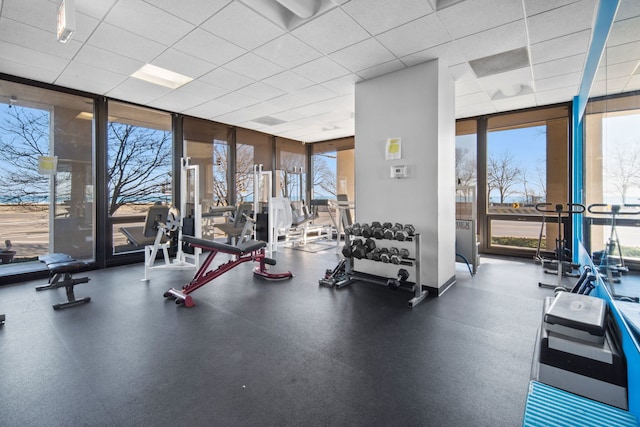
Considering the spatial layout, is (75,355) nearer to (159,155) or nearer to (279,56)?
(279,56)

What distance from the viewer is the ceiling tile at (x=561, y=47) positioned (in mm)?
3187

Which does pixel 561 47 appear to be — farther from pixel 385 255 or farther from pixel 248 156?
pixel 248 156

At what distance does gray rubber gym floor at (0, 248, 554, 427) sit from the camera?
1.72 m

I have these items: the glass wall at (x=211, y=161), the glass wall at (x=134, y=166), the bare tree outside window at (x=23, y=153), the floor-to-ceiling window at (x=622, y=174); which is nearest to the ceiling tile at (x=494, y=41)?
the floor-to-ceiling window at (x=622, y=174)

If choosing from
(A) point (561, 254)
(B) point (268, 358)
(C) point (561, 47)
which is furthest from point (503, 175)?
(B) point (268, 358)

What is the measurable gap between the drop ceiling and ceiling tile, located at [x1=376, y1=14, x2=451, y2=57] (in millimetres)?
11

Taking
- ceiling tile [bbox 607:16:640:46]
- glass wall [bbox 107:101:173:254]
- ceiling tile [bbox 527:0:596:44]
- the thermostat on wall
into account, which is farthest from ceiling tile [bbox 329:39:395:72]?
glass wall [bbox 107:101:173:254]

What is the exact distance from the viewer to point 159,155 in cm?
593

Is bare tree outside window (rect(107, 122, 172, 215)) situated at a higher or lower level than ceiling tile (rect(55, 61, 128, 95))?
lower

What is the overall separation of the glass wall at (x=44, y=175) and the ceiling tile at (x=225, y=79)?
232 centimetres

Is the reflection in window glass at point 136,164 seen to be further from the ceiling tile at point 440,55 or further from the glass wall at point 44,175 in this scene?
the ceiling tile at point 440,55

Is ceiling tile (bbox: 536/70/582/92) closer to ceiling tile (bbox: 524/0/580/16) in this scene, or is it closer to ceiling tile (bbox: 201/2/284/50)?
ceiling tile (bbox: 524/0/580/16)

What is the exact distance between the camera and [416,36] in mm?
3180

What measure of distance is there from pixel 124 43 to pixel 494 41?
158 inches
